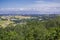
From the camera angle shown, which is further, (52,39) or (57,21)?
(57,21)

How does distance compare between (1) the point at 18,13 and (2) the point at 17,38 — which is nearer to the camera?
(2) the point at 17,38

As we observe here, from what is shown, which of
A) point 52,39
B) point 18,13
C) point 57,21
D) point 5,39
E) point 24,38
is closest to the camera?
point 5,39

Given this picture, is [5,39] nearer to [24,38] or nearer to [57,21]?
[24,38]

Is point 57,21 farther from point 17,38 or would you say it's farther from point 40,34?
point 17,38

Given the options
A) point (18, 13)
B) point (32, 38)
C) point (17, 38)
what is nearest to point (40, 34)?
point (32, 38)

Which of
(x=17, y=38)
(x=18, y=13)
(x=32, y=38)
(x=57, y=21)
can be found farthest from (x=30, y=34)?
(x=18, y=13)

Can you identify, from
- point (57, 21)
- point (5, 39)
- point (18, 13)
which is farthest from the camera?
point (18, 13)

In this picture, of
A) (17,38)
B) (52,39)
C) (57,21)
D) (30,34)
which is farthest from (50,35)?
(57,21)

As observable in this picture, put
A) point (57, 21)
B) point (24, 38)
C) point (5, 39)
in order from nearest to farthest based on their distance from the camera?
point (5, 39) → point (24, 38) → point (57, 21)

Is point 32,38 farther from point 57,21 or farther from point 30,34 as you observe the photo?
point 57,21
